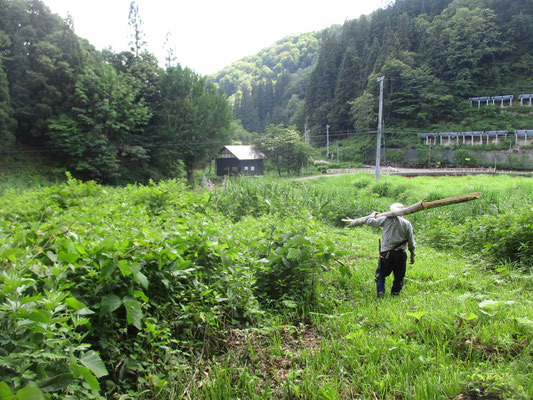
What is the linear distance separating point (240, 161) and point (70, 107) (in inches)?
808

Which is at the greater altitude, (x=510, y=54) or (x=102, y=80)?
(x=510, y=54)

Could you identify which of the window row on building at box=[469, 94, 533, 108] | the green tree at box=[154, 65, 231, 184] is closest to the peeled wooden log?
the green tree at box=[154, 65, 231, 184]

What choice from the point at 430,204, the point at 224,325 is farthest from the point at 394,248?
the point at 224,325

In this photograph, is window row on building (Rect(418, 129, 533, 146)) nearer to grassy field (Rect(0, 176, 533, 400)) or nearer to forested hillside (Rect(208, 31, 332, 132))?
forested hillside (Rect(208, 31, 332, 132))

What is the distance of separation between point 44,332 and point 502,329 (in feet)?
11.6

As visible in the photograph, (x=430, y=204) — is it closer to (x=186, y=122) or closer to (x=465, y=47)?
(x=186, y=122)

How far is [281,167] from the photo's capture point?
4388 cm

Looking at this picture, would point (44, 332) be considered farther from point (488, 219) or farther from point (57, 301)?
point (488, 219)

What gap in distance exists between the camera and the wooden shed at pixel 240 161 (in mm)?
43281

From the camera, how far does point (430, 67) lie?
54.8 m

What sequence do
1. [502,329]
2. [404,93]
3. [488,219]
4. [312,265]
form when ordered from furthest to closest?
[404,93], [488,219], [312,265], [502,329]

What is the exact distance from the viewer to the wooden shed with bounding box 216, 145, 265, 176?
43281 mm

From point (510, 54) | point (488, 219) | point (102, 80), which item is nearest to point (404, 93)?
point (510, 54)

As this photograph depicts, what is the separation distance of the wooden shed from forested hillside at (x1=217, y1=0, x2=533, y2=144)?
20522 millimetres
